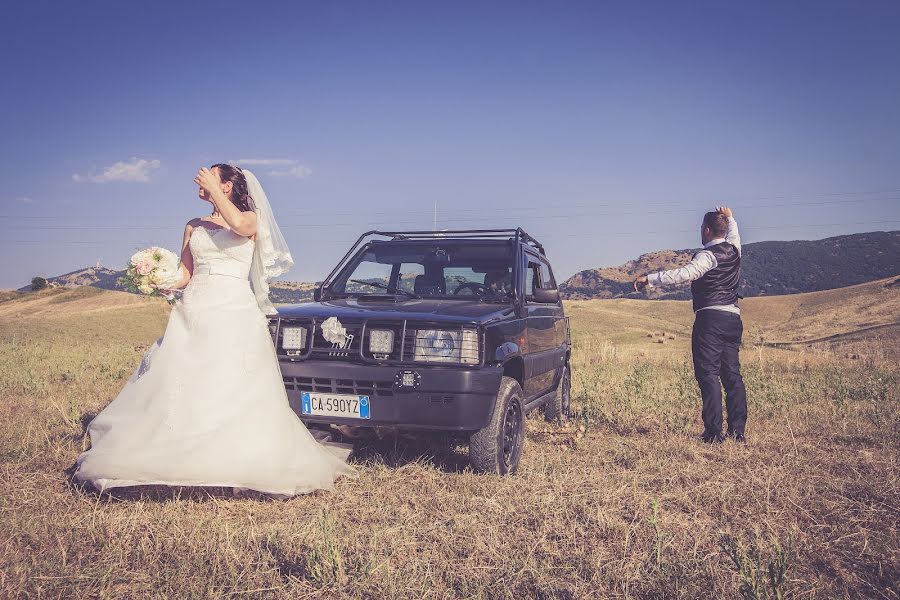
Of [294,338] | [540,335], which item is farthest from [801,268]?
[294,338]

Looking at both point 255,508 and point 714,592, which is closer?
point 714,592

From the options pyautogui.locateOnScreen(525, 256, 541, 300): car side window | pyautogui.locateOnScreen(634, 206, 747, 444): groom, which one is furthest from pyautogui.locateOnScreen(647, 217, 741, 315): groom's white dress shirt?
pyautogui.locateOnScreen(525, 256, 541, 300): car side window

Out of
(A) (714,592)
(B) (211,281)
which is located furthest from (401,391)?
(A) (714,592)

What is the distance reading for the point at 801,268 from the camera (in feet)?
362

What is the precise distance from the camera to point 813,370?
11469 mm

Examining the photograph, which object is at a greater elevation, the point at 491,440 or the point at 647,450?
the point at 491,440

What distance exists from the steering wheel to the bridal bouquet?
2342mm

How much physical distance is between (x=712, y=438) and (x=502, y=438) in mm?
2522

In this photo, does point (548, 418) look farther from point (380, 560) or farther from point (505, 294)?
point (380, 560)

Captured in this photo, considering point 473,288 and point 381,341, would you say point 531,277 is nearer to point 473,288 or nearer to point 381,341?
point 473,288

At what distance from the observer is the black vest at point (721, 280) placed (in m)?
6.23

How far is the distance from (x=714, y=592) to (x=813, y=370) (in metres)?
10.1

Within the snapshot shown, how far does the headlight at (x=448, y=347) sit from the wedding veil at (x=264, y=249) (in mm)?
1183

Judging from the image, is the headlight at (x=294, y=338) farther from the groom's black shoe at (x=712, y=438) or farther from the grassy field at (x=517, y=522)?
the groom's black shoe at (x=712, y=438)
